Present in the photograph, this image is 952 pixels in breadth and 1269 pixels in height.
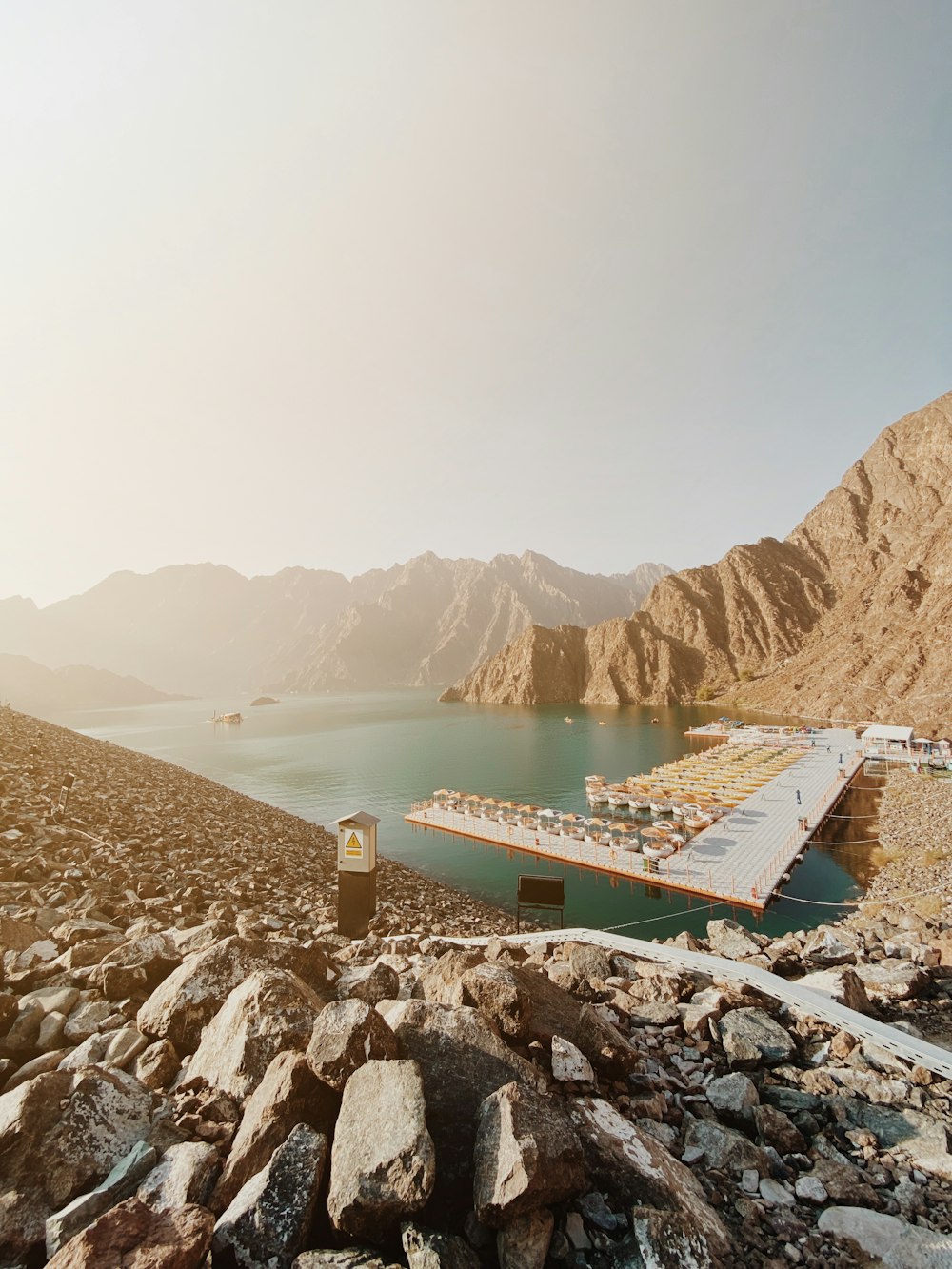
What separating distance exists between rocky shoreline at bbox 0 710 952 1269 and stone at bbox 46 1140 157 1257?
17 millimetres

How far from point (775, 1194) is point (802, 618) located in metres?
171

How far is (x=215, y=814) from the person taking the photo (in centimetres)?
2814

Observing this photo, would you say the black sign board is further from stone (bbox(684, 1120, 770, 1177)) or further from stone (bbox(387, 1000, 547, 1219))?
stone (bbox(387, 1000, 547, 1219))

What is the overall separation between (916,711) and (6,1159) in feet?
292

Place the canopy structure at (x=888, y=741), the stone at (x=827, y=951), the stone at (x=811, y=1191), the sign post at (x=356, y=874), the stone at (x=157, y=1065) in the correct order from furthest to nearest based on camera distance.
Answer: the canopy structure at (x=888, y=741) → the sign post at (x=356, y=874) → the stone at (x=827, y=951) → the stone at (x=157, y=1065) → the stone at (x=811, y=1191)

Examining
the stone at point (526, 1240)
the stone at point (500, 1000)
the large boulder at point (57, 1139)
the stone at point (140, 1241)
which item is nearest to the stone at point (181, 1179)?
the stone at point (140, 1241)

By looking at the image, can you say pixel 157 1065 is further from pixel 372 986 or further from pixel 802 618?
pixel 802 618

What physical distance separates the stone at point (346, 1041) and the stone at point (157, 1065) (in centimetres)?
158

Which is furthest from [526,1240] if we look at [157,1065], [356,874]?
[356,874]

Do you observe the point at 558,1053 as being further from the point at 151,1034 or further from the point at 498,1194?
the point at 151,1034

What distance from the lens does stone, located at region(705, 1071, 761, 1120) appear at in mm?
4934

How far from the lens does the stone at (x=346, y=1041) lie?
3961 millimetres

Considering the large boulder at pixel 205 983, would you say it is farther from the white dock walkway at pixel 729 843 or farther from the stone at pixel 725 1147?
the white dock walkway at pixel 729 843

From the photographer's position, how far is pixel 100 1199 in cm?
331
